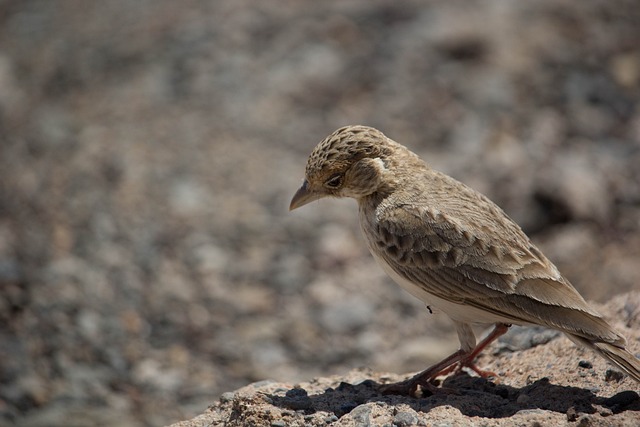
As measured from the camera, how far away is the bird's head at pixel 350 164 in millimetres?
6609

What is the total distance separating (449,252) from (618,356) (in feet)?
4.36

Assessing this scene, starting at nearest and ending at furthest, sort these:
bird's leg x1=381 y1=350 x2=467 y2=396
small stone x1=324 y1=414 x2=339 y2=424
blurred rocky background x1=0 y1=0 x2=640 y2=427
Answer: small stone x1=324 y1=414 x2=339 y2=424
bird's leg x1=381 y1=350 x2=467 y2=396
blurred rocky background x1=0 y1=0 x2=640 y2=427

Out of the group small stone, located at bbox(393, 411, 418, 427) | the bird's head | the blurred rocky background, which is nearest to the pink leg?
small stone, located at bbox(393, 411, 418, 427)

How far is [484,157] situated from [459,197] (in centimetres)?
604

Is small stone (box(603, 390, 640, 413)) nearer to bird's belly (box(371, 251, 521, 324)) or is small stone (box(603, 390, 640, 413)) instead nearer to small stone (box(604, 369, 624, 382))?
small stone (box(604, 369, 624, 382))

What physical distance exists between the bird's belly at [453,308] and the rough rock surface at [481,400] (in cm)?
53

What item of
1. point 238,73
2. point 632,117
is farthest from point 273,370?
point 632,117

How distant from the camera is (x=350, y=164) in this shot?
6633 mm

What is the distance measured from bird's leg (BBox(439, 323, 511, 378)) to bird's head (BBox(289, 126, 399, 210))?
1372 millimetres

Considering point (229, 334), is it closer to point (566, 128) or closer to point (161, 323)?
point (161, 323)

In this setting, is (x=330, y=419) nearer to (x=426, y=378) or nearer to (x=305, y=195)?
(x=426, y=378)

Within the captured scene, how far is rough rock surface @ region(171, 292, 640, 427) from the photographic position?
5605 mm

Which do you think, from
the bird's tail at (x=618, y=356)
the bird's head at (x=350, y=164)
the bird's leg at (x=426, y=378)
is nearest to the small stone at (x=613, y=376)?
the bird's tail at (x=618, y=356)

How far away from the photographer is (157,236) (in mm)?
11336
